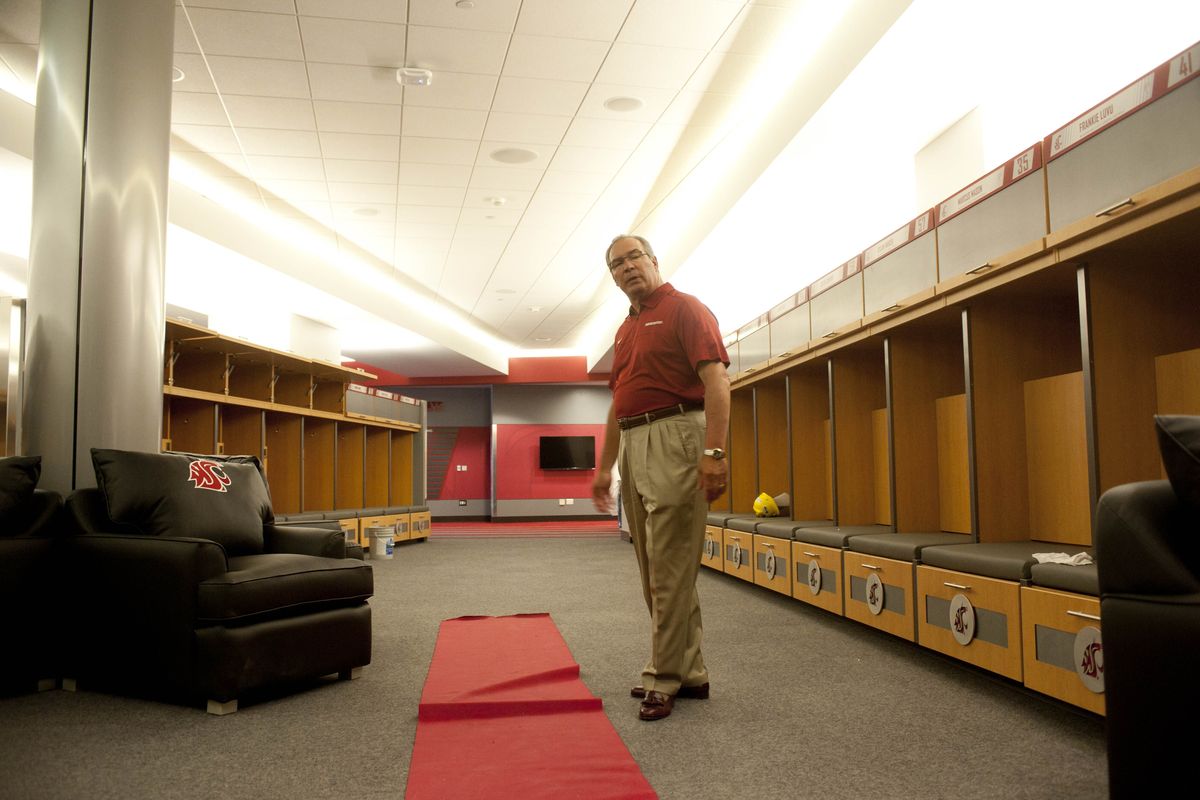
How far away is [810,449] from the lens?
208 inches

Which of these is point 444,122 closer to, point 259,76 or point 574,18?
point 259,76

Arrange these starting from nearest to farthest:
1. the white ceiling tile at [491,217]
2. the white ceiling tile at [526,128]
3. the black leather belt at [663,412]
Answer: the black leather belt at [663,412]
the white ceiling tile at [526,128]
the white ceiling tile at [491,217]

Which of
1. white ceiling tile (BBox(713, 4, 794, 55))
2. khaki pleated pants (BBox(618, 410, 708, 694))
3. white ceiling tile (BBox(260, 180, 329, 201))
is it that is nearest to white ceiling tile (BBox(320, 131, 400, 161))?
white ceiling tile (BBox(260, 180, 329, 201))

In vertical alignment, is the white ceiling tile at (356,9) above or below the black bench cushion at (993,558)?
above

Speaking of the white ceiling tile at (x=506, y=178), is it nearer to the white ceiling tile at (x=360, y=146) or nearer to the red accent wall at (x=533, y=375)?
the white ceiling tile at (x=360, y=146)

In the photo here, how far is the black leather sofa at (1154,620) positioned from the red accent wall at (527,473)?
15.4 m

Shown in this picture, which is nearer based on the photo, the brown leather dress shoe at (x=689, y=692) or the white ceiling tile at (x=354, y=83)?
the brown leather dress shoe at (x=689, y=692)

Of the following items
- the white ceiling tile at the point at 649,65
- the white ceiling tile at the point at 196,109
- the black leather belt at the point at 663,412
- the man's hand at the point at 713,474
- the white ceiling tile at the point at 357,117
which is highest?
the white ceiling tile at the point at 649,65

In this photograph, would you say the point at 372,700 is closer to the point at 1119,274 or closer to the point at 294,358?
the point at 1119,274

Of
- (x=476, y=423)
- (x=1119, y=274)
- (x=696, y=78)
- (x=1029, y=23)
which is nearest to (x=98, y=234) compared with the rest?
(x=696, y=78)

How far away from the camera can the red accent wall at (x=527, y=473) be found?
16719 millimetres

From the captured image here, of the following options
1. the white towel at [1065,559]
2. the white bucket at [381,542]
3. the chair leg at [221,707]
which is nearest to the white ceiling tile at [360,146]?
the white bucket at [381,542]

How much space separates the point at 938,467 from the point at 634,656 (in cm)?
174

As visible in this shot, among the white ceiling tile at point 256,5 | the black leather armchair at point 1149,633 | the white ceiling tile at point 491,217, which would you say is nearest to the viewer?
the black leather armchair at point 1149,633
